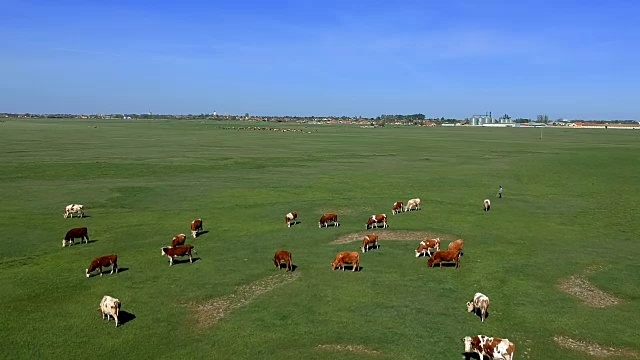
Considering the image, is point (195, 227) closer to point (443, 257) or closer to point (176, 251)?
point (176, 251)

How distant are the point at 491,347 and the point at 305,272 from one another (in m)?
9.59

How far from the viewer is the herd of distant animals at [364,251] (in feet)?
45.2

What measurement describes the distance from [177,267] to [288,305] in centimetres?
698

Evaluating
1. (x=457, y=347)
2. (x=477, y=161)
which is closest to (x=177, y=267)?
(x=457, y=347)

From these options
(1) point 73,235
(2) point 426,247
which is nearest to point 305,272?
(2) point 426,247

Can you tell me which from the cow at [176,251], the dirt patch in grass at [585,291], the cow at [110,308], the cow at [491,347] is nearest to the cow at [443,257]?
the dirt patch in grass at [585,291]

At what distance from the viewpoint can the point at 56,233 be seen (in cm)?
2803

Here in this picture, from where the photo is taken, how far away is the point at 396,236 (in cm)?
2806

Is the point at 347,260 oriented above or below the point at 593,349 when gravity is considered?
above

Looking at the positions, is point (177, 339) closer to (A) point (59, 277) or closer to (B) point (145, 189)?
(A) point (59, 277)

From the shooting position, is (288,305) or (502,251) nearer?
(288,305)

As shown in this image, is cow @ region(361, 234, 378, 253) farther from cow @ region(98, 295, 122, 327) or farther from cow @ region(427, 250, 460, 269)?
cow @ region(98, 295, 122, 327)

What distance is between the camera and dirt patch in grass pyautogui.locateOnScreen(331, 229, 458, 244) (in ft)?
89.2

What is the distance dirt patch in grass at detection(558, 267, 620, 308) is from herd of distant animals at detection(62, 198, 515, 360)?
4592 millimetres
